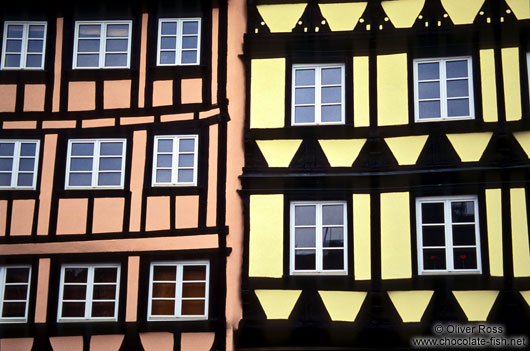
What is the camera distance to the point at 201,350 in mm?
12844

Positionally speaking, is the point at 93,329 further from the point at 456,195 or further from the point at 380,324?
the point at 456,195

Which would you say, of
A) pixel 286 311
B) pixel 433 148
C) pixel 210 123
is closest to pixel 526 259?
pixel 433 148

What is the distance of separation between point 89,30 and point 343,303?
731 centimetres

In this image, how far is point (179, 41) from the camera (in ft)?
47.1

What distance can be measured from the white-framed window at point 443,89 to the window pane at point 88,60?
6172 millimetres

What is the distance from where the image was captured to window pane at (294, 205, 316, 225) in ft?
43.4

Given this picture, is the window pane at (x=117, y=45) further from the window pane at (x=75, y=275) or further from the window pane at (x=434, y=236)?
the window pane at (x=434, y=236)

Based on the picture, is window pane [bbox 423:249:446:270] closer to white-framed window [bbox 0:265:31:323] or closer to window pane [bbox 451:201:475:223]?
window pane [bbox 451:201:475:223]

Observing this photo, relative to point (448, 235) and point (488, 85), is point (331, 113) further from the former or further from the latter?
point (448, 235)

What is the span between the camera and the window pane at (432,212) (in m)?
12.9

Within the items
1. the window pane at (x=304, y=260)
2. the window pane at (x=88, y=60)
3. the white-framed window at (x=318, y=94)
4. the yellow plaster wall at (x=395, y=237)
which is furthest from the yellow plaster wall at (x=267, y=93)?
the window pane at (x=88, y=60)

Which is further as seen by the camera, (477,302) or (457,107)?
(457,107)

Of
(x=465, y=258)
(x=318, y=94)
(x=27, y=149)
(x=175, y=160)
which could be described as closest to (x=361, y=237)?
(x=465, y=258)

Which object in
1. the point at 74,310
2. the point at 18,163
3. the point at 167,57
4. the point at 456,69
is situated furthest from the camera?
the point at 167,57
